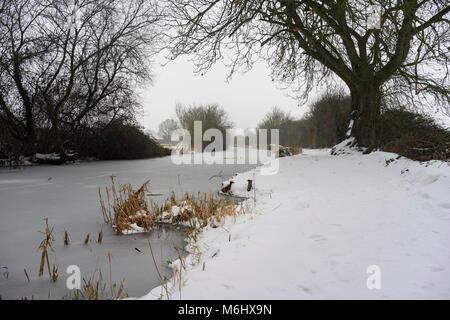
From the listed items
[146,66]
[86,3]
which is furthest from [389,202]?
[86,3]

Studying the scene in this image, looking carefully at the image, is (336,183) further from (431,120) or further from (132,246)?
(431,120)

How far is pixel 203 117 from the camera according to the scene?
1063 inches

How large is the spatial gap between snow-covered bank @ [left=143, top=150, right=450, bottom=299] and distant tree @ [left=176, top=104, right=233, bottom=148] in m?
23.4

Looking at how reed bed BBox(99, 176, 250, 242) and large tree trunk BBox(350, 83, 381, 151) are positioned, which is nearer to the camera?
reed bed BBox(99, 176, 250, 242)

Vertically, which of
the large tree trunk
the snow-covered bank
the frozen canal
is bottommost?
the frozen canal

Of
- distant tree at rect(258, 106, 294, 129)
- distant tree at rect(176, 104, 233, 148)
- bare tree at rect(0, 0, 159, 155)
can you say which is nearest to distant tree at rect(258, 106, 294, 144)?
distant tree at rect(258, 106, 294, 129)

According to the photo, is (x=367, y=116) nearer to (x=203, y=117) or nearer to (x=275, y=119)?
(x=203, y=117)

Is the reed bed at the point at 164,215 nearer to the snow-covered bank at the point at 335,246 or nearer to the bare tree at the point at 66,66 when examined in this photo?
the snow-covered bank at the point at 335,246

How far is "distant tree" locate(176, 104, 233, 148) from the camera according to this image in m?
26.8

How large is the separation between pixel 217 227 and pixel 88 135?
1056 cm

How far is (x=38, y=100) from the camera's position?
9.41m

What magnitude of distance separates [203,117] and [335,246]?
25736 millimetres

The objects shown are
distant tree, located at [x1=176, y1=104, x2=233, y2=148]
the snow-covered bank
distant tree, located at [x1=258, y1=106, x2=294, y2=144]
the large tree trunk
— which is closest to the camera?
the snow-covered bank

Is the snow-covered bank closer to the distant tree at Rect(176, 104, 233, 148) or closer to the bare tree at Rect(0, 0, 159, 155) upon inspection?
the bare tree at Rect(0, 0, 159, 155)
